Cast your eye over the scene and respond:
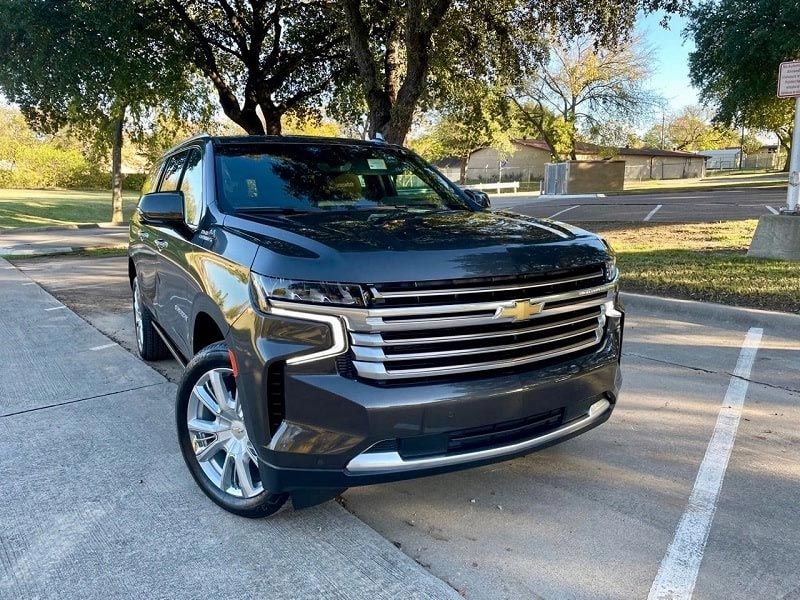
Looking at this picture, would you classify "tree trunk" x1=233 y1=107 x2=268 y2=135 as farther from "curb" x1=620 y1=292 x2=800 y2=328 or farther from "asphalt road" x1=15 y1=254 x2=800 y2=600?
"asphalt road" x1=15 y1=254 x2=800 y2=600

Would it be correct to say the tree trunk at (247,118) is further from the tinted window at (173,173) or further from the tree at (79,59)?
the tinted window at (173,173)

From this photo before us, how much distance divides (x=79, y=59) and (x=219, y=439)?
1270cm

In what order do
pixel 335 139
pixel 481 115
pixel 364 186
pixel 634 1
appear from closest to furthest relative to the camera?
pixel 364 186
pixel 335 139
pixel 634 1
pixel 481 115

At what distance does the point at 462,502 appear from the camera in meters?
3.19

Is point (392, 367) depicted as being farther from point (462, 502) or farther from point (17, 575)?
point (17, 575)

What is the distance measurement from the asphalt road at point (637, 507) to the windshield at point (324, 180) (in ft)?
5.53

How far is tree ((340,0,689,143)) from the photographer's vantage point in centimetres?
1080

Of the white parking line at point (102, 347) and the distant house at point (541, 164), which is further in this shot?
the distant house at point (541, 164)

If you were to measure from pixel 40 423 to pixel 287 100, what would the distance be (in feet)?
49.4

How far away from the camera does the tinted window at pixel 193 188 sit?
12.3 ft

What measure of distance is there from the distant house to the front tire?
62660 mm

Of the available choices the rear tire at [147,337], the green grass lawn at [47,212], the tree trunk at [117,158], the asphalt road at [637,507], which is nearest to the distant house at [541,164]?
the green grass lawn at [47,212]

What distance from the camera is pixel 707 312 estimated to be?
22.0 feet

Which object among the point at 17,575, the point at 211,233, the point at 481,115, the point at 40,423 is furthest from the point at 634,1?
the point at 17,575
